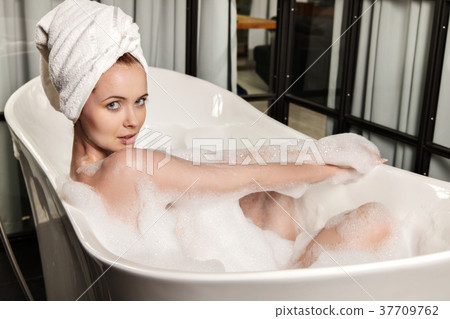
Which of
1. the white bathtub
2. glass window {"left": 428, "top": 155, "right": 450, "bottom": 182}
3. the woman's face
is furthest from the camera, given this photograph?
glass window {"left": 428, "top": 155, "right": 450, "bottom": 182}

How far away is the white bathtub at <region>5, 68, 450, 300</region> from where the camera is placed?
3.36 ft

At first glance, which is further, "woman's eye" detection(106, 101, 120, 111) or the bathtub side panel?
"woman's eye" detection(106, 101, 120, 111)

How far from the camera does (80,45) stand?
1375 mm

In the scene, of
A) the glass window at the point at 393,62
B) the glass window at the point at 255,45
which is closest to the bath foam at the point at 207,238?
the glass window at the point at 393,62

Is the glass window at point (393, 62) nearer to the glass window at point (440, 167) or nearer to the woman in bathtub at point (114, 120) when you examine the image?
the glass window at point (440, 167)

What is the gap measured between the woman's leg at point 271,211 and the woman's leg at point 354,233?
151mm

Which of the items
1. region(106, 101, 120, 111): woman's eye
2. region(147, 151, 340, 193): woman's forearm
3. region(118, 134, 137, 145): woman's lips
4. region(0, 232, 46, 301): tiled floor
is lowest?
region(0, 232, 46, 301): tiled floor

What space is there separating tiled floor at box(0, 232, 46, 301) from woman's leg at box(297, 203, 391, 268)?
982 millimetres

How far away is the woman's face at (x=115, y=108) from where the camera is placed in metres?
1.40

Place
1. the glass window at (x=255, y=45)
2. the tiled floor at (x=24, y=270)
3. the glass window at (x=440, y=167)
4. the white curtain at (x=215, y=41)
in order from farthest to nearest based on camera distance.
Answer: the glass window at (x=255, y=45), the white curtain at (x=215, y=41), the glass window at (x=440, y=167), the tiled floor at (x=24, y=270)

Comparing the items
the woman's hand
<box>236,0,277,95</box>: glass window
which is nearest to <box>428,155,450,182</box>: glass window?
the woman's hand

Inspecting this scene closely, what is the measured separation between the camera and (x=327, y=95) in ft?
8.58

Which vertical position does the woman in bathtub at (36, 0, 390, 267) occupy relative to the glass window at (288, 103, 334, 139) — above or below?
above

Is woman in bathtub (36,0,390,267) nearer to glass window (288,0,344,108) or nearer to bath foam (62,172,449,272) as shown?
bath foam (62,172,449,272)
